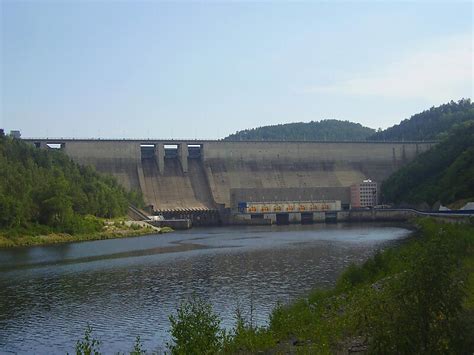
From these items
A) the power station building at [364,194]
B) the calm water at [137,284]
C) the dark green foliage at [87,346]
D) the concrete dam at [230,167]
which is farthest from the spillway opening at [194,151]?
the dark green foliage at [87,346]

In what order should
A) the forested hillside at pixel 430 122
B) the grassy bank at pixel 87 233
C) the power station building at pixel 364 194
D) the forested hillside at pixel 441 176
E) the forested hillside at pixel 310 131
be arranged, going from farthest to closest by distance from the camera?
the forested hillside at pixel 310 131 < the forested hillside at pixel 430 122 < the power station building at pixel 364 194 < the forested hillside at pixel 441 176 < the grassy bank at pixel 87 233

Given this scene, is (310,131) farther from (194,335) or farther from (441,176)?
(194,335)

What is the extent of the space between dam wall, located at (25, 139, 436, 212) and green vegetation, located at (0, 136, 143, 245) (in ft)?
30.6

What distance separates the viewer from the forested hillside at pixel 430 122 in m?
98.1

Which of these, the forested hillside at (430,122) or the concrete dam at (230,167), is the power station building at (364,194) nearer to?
the concrete dam at (230,167)

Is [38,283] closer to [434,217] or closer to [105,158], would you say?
[434,217]

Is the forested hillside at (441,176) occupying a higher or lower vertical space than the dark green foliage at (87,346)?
higher

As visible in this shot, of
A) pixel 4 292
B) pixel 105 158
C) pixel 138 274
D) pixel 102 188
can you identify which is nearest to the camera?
pixel 4 292

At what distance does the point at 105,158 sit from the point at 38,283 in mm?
48482

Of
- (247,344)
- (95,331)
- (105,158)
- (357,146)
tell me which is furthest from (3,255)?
(357,146)

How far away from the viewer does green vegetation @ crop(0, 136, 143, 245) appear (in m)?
40.5

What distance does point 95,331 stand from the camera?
14.1m

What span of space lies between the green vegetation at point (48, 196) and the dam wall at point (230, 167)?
9.32 metres

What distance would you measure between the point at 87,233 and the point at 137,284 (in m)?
25.2
